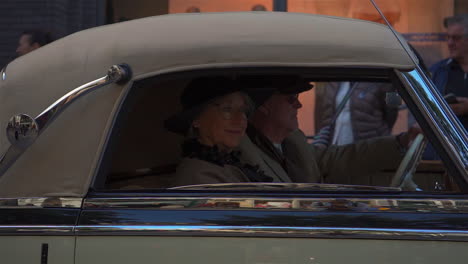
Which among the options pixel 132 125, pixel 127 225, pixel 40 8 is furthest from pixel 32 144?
pixel 40 8

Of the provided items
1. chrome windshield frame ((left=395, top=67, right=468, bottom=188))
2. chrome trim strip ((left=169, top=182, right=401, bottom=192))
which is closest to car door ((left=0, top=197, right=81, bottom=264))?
chrome trim strip ((left=169, top=182, right=401, bottom=192))

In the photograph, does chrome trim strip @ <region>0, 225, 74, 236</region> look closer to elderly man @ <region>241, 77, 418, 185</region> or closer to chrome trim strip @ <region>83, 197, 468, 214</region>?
chrome trim strip @ <region>83, 197, 468, 214</region>

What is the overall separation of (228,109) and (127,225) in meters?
0.89

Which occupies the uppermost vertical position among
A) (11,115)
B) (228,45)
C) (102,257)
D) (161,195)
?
(228,45)

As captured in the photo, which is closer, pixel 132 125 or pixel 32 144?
pixel 32 144

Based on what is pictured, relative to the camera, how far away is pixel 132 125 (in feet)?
10.0

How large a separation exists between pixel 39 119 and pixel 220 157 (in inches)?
31.1

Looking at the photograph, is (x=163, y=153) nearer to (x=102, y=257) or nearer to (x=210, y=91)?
(x=210, y=91)

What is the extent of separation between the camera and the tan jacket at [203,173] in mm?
2775

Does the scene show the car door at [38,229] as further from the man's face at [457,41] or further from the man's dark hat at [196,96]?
the man's face at [457,41]

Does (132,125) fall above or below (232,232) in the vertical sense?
above

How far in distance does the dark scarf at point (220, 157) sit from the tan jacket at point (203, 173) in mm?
34

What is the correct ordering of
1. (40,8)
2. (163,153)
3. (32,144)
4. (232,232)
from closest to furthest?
1. (232,232)
2. (32,144)
3. (163,153)
4. (40,8)

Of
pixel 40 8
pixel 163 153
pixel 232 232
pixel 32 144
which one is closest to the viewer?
pixel 232 232
